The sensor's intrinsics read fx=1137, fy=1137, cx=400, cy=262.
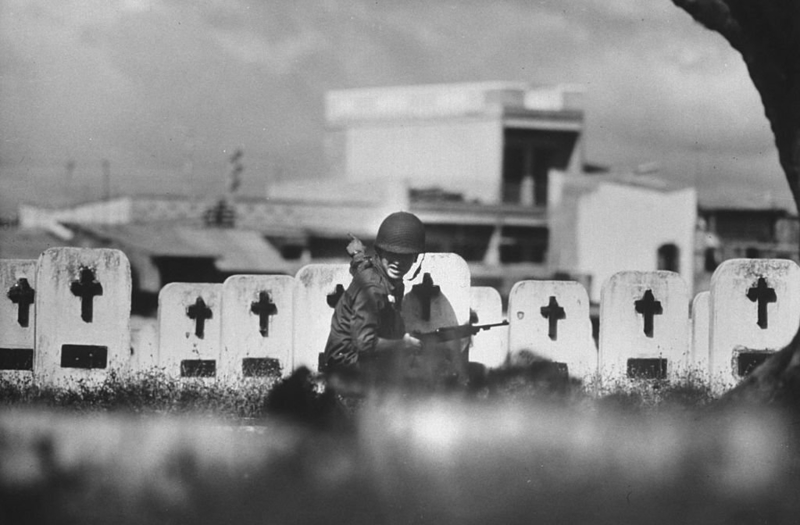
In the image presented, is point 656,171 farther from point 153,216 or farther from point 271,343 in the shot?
point 271,343

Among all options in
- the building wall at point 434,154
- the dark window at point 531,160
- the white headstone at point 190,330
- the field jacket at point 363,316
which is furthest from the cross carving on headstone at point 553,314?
the dark window at point 531,160

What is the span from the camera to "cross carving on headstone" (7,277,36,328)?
23.6ft

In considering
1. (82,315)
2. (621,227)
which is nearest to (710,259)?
(621,227)

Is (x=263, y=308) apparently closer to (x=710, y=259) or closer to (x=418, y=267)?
(x=418, y=267)

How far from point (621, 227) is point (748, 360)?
2833 centimetres

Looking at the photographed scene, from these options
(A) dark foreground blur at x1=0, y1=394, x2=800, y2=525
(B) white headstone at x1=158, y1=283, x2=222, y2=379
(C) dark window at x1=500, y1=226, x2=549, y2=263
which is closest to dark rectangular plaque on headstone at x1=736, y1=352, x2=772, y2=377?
(A) dark foreground blur at x1=0, y1=394, x2=800, y2=525

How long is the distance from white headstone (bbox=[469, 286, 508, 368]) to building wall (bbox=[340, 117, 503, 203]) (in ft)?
116

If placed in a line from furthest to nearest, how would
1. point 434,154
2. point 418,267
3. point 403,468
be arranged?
point 434,154, point 418,267, point 403,468

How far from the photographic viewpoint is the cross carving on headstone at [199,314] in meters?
7.30

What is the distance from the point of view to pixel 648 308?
290 inches

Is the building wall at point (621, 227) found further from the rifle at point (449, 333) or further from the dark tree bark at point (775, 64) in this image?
the dark tree bark at point (775, 64)

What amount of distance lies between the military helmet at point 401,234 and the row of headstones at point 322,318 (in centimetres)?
67

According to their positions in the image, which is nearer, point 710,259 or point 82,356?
point 82,356

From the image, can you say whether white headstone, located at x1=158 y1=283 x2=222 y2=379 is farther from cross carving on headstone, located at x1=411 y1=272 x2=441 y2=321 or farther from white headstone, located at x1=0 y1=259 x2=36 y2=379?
cross carving on headstone, located at x1=411 y1=272 x2=441 y2=321
